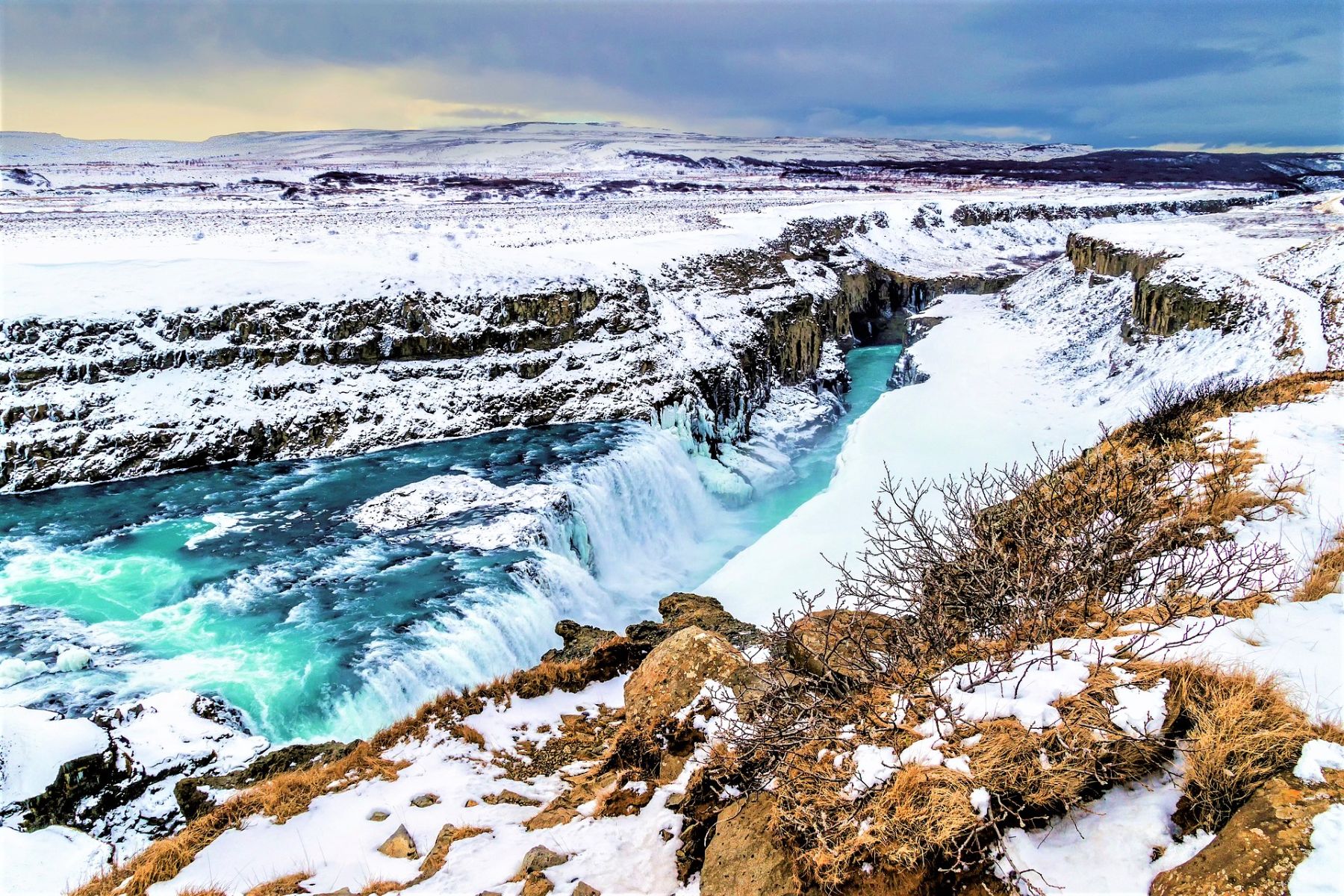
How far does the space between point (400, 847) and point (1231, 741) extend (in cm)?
622

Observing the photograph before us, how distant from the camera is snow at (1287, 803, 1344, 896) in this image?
2697 millimetres

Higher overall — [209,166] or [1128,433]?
[209,166]

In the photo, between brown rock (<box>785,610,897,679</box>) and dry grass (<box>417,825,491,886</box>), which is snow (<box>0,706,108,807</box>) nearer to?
dry grass (<box>417,825,491,886</box>)

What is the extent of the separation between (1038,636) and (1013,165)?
163m

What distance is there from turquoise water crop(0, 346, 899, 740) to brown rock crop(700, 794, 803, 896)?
8.35 m

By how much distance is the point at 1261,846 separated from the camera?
9.45ft

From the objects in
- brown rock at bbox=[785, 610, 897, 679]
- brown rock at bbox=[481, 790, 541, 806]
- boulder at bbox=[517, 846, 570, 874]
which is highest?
brown rock at bbox=[785, 610, 897, 679]

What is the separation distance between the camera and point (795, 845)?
4.00 metres

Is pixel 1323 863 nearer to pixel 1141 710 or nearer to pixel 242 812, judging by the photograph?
pixel 1141 710

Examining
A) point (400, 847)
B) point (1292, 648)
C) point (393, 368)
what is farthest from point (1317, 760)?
point (393, 368)

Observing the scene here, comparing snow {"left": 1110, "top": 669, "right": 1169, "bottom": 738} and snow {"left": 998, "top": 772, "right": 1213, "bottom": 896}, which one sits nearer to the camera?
snow {"left": 998, "top": 772, "right": 1213, "bottom": 896}

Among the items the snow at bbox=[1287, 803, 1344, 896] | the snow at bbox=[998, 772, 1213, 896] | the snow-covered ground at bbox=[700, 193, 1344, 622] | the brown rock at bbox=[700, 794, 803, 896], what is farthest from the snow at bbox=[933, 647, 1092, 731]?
the snow-covered ground at bbox=[700, 193, 1344, 622]

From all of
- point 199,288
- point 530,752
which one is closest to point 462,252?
point 199,288

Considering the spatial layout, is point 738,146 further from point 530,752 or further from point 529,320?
point 530,752
